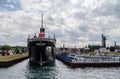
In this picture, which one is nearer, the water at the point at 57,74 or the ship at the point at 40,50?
the water at the point at 57,74

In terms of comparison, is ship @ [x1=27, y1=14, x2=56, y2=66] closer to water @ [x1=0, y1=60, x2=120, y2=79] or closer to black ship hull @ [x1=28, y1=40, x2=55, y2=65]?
black ship hull @ [x1=28, y1=40, x2=55, y2=65]

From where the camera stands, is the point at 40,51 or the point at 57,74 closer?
the point at 57,74

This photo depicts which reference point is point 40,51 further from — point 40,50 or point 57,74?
point 57,74

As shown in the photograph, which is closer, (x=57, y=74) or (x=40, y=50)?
(x=57, y=74)

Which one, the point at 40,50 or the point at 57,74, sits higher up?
the point at 40,50

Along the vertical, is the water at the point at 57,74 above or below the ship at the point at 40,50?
below

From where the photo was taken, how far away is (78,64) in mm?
58562

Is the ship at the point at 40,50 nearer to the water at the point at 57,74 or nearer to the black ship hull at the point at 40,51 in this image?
the black ship hull at the point at 40,51

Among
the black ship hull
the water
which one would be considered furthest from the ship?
the water

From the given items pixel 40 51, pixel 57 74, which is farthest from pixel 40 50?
pixel 57 74

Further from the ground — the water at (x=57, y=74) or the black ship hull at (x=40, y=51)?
the black ship hull at (x=40, y=51)

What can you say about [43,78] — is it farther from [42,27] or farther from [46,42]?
[42,27]

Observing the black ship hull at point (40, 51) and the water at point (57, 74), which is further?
the black ship hull at point (40, 51)

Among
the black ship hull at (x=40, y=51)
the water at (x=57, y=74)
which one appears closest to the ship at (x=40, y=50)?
the black ship hull at (x=40, y=51)
